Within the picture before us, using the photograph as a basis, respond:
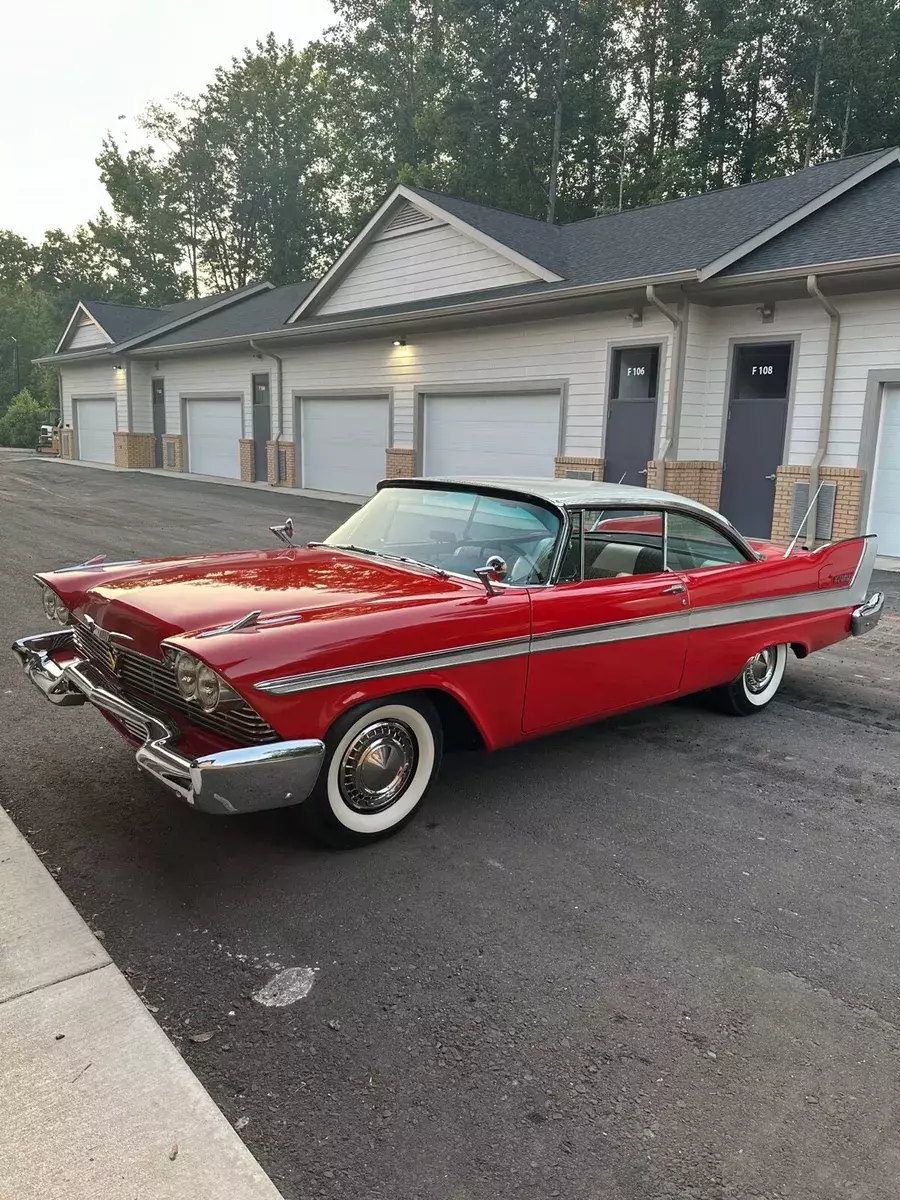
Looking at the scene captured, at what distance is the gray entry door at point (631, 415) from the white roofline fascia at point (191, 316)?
18.0 metres

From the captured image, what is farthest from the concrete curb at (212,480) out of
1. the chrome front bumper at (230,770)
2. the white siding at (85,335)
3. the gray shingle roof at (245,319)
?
the chrome front bumper at (230,770)

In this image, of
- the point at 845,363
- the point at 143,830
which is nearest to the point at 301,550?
the point at 143,830

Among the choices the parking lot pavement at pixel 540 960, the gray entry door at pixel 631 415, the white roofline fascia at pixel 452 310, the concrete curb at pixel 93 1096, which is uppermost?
the white roofline fascia at pixel 452 310

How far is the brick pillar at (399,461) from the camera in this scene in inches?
700

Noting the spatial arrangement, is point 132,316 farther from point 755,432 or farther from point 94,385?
point 755,432

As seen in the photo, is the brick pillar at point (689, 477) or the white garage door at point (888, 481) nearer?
the white garage door at point (888, 481)

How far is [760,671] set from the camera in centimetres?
546

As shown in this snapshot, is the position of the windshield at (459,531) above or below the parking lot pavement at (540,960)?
above

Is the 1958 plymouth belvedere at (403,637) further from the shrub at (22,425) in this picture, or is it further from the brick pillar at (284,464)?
the shrub at (22,425)

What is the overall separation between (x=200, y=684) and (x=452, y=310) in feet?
43.5

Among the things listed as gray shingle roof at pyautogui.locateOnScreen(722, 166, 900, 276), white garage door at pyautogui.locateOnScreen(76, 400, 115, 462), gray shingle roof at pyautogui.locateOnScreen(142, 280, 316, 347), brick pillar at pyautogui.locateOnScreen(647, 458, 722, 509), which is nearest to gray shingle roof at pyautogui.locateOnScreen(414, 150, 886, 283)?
gray shingle roof at pyautogui.locateOnScreen(722, 166, 900, 276)

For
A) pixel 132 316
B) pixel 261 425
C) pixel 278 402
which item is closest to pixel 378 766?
pixel 278 402

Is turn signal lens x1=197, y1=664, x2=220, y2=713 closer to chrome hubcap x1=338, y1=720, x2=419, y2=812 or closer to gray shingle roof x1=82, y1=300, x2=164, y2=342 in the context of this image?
chrome hubcap x1=338, y1=720, x2=419, y2=812

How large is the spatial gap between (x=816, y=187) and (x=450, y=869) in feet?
47.2
